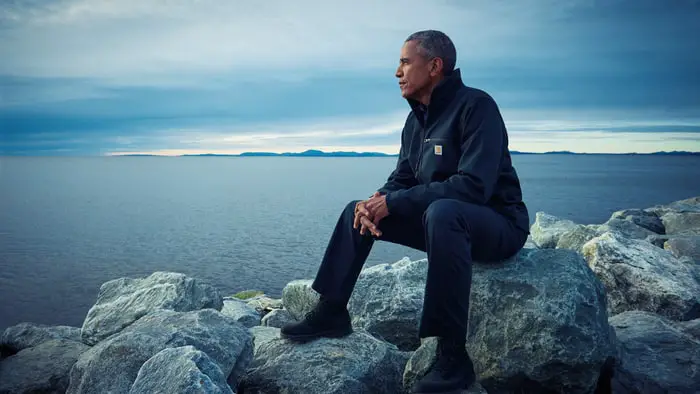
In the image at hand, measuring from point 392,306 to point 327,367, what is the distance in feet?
7.11

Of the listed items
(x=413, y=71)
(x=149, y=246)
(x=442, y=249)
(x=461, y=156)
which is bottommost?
(x=149, y=246)

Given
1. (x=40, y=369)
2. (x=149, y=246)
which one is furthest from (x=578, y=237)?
(x=149, y=246)

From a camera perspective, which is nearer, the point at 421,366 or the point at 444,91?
the point at 421,366

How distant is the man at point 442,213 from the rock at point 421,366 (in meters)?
0.21

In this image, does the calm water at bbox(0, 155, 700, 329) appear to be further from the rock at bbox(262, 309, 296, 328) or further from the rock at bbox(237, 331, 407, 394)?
the rock at bbox(237, 331, 407, 394)

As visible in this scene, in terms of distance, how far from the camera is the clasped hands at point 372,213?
221 inches

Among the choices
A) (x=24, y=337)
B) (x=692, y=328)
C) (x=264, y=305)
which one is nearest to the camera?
(x=692, y=328)

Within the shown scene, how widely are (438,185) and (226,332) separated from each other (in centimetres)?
258

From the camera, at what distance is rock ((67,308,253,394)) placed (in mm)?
5434

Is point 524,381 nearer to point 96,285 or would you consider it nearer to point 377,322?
point 377,322

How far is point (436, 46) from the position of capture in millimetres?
5969

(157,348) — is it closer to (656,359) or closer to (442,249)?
(442,249)

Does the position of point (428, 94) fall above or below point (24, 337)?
above

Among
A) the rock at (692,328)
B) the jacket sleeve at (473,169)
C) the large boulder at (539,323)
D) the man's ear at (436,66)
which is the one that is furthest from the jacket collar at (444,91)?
the rock at (692,328)
